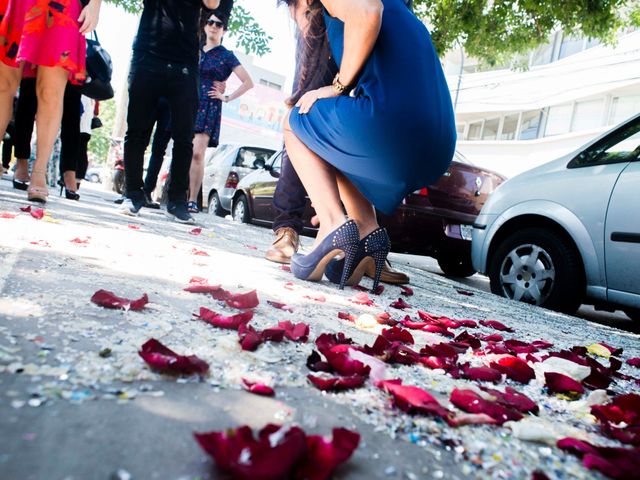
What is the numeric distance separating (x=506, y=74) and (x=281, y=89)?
2935cm

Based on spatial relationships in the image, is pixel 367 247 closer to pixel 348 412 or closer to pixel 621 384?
pixel 621 384

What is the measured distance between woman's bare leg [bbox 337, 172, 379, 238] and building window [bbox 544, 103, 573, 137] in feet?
76.4

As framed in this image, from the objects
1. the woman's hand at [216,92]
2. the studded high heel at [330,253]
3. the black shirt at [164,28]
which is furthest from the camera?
the woman's hand at [216,92]

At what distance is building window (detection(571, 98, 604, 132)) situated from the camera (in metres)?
21.4

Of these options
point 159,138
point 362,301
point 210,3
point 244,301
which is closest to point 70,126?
point 159,138

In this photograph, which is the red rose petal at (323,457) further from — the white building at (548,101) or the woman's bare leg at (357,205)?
the white building at (548,101)

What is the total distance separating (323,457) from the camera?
73 cm

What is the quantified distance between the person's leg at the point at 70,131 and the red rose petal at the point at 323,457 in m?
5.15

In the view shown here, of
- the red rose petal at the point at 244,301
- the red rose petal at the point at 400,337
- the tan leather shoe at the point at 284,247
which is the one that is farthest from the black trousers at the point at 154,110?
the red rose petal at the point at 400,337

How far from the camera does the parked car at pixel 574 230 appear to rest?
3.39m

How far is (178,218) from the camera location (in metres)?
4.94

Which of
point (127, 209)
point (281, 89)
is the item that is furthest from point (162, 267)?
point (281, 89)

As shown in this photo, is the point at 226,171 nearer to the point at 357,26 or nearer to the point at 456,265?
the point at 456,265

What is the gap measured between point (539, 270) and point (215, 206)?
7.77m
